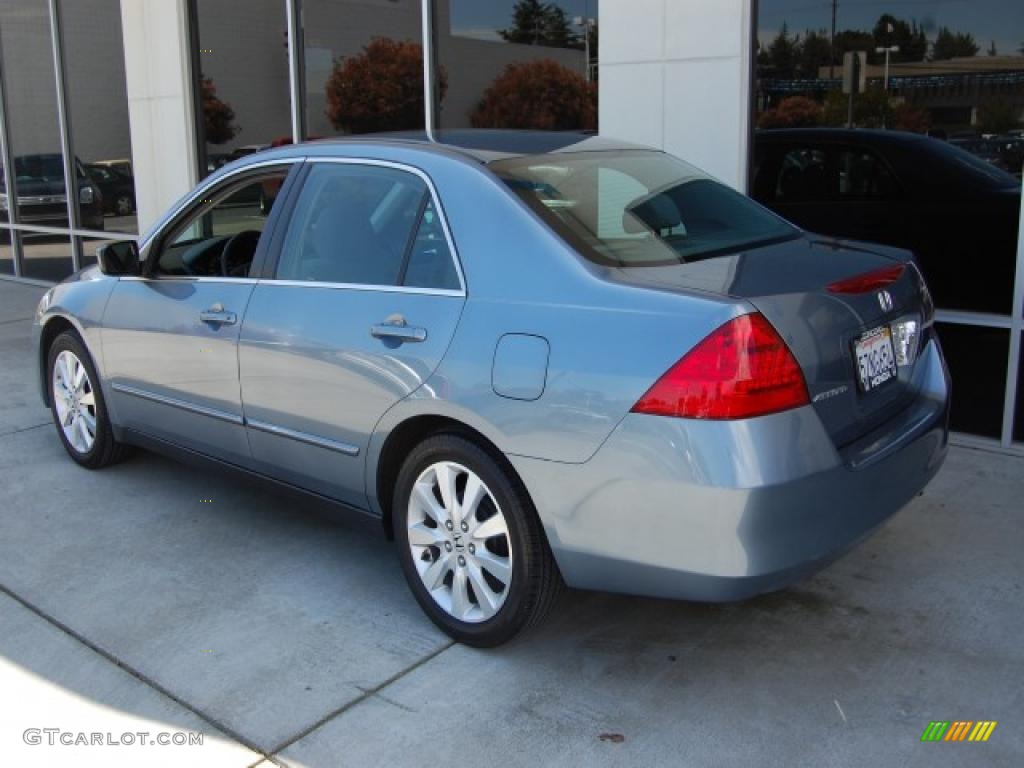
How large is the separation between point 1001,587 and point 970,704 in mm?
895

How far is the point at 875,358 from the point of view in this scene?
→ 3266 mm

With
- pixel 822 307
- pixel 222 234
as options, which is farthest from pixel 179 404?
pixel 822 307

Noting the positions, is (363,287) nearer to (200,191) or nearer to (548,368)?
(548,368)

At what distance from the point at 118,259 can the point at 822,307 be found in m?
3.12

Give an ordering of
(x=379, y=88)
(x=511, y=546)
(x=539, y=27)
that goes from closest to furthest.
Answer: (x=511, y=546), (x=539, y=27), (x=379, y=88)

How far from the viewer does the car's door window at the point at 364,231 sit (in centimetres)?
362

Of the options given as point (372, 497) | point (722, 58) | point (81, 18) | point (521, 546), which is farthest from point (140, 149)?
point (521, 546)

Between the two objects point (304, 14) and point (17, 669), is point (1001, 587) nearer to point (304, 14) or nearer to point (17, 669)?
point (17, 669)

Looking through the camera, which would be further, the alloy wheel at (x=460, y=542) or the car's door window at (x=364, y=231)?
the car's door window at (x=364, y=231)

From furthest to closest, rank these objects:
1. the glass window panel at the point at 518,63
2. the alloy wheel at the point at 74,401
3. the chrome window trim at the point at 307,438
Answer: the glass window panel at the point at 518,63, the alloy wheel at the point at 74,401, the chrome window trim at the point at 307,438

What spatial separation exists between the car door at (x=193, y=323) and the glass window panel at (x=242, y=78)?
14.6ft

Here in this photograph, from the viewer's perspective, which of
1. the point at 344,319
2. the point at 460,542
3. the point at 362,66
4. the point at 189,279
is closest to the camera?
the point at 460,542

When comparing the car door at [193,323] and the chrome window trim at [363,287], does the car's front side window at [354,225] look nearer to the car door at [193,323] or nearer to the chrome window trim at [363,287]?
the chrome window trim at [363,287]

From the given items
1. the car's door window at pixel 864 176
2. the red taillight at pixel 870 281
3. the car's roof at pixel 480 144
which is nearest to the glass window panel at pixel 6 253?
the car's roof at pixel 480 144
